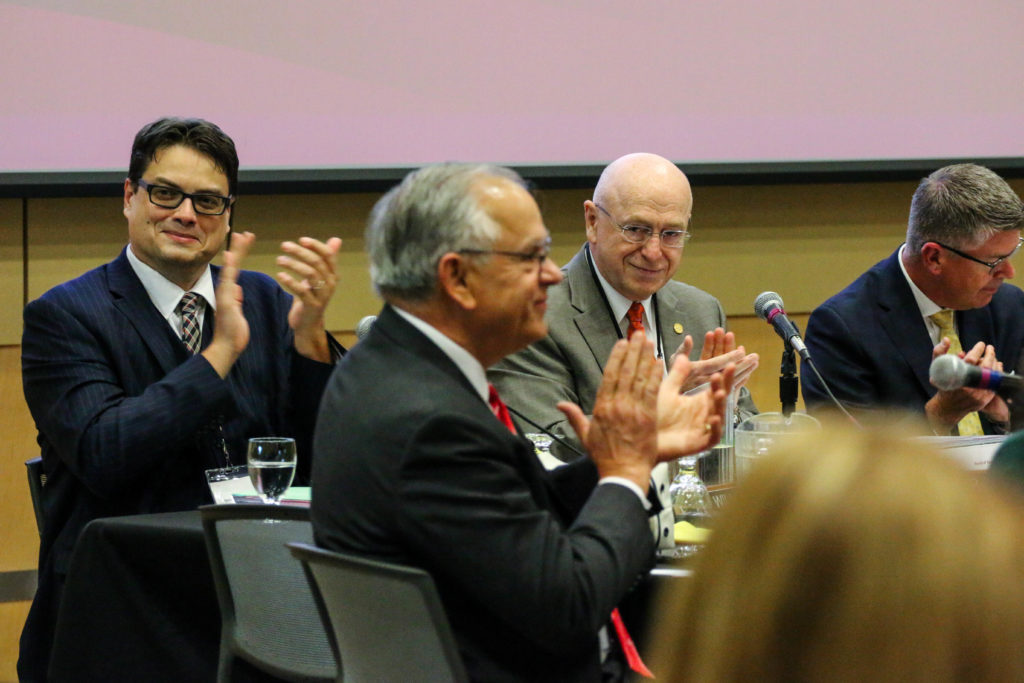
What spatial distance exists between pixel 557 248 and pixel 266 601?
2299 mm

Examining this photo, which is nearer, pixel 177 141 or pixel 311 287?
Result: pixel 311 287

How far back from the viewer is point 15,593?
389cm

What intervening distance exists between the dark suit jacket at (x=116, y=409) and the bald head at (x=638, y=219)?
33.2 inches

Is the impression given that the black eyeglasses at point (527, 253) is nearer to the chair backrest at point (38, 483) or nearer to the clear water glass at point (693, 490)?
the clear water glass at point (693, 490)

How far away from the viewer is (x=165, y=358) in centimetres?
262

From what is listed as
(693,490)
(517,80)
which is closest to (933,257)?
(693,490)

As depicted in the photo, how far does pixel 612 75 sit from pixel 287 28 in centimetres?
110

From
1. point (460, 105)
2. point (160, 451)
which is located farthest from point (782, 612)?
point (460, 105)

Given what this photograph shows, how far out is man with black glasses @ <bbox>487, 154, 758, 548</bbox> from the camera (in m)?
2.95

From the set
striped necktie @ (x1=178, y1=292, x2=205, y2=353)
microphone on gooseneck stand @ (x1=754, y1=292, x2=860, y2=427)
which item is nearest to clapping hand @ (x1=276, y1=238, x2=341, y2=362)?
striped necktie @ (x1=178, y1=292, x2=205, y2=353)

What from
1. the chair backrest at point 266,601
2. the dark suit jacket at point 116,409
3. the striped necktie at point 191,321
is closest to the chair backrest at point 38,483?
the dark suit jacket at point 116,409

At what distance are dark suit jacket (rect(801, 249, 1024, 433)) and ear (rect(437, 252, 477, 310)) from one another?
63.1 inches

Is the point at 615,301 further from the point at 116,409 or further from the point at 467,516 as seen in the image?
the point at 467,516

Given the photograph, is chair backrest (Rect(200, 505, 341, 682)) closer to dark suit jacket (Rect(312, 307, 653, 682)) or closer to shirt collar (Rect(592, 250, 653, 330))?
dark suit jacket (Rect(312, 307, 653, 682))
